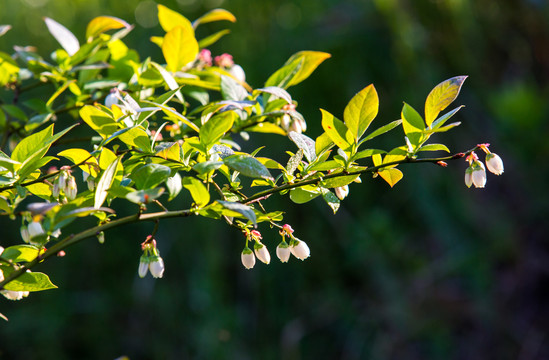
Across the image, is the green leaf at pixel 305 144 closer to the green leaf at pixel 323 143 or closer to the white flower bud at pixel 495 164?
the green leaf at pixel 323 143

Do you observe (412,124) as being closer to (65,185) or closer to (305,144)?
(305,144)

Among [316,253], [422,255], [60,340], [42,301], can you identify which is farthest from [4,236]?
[422,255]

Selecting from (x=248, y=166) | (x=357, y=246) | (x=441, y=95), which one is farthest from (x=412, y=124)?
(x=357, y=246)

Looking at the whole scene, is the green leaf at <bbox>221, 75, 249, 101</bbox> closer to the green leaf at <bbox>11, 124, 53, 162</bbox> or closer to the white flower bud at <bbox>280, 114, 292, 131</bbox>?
the white flower bud at <bbox>280, 114, 292, 131</bbox>

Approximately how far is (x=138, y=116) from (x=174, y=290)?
5.45 ft

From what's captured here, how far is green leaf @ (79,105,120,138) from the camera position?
504 millimetres

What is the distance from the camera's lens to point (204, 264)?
2.02 metres

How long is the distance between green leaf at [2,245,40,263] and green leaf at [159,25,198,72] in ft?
0.92

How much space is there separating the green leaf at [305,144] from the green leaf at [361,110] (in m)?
0.04

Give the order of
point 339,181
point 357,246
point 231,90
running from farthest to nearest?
point 357,246, point 231,90, point 339,181

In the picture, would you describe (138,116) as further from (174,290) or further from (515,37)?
(515,37)

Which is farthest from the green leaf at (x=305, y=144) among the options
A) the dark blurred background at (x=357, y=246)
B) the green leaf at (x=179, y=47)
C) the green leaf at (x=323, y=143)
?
the dark blurred background at (x=357, y=246)

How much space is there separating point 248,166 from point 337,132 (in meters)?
0.11

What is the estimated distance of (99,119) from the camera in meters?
0.52
